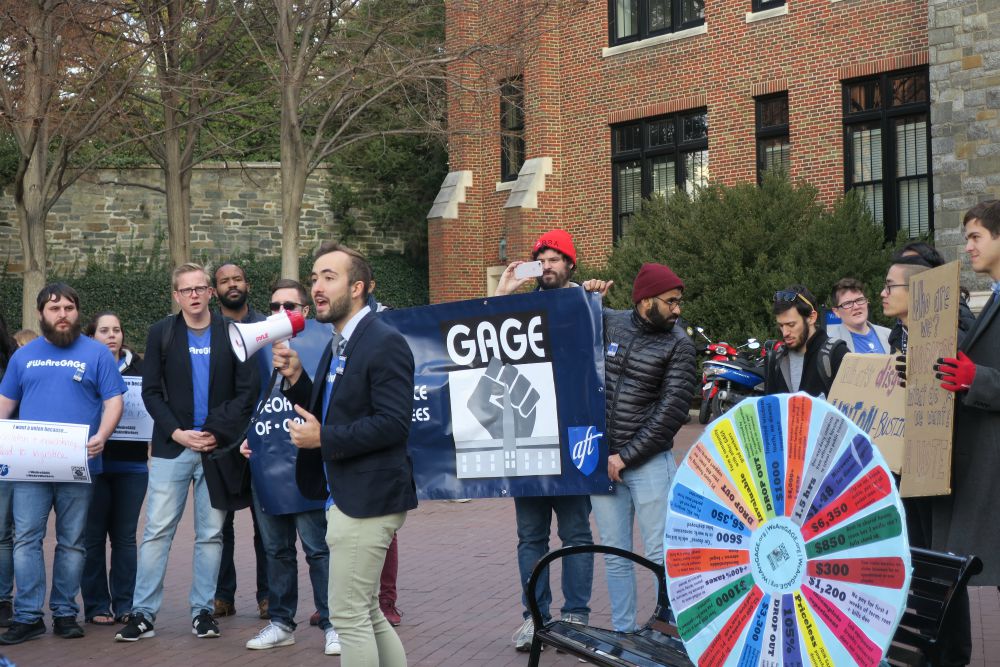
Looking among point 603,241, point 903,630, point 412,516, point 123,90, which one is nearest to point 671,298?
point 903,630

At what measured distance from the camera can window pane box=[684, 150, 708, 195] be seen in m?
24.7

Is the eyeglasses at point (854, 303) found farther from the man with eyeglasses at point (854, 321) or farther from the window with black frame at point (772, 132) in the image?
the window with black frame at point (772, 132)

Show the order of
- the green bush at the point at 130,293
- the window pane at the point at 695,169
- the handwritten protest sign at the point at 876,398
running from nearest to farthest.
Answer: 1. the handwritten protest sign at the point at 876,398
2. the window pane at the point at 695,169
3. the green bush at the point at 130,293

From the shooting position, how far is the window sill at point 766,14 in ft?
75.8

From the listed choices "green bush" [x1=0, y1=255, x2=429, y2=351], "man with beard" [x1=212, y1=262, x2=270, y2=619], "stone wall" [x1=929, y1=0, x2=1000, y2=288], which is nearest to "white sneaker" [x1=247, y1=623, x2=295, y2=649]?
"man with beard" [x1=212, y1=262, x2=270, y2=619]

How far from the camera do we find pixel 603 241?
87.5 ft

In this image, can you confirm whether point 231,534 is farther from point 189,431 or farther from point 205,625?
point 189,431

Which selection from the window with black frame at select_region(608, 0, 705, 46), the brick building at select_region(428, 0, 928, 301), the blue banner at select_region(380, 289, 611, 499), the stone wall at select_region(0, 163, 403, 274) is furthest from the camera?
the stone wall at select_region(0, 163, 403, 274)

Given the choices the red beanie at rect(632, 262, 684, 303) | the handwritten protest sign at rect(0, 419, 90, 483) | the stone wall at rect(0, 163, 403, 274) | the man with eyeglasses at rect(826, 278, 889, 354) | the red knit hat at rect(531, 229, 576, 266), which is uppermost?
the stone wall at rect(0, 163, 403, 274)

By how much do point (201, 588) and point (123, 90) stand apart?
45.5ft

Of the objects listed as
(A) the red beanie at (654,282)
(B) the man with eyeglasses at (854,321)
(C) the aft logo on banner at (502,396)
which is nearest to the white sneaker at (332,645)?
(C) the aft logo on banner at (502,396)

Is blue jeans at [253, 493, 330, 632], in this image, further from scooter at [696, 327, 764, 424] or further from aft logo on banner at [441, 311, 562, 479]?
scooter at [696, 327, 764, 424]

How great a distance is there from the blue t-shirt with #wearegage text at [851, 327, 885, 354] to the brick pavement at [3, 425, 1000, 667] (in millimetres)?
1682

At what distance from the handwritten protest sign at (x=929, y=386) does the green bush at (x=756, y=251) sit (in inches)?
562
